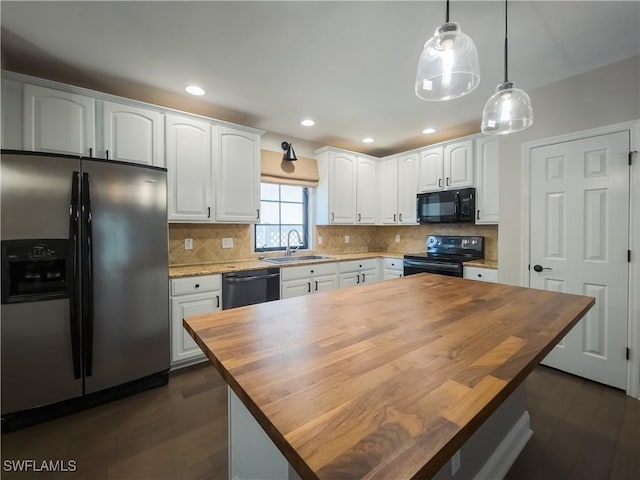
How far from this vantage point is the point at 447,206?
3.49 m

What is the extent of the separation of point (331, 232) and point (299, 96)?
2072 millimetres

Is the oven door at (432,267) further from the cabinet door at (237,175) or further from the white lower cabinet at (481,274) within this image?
the cabinet door at (237,175)

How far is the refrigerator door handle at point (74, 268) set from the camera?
6.28ft

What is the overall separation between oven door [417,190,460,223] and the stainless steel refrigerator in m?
3.02

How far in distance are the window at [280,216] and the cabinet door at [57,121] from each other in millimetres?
1775

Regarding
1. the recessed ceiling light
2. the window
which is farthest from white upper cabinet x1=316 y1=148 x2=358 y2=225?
the recessed ceiling light

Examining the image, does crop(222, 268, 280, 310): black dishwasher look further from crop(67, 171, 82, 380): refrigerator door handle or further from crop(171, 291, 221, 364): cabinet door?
crop(67, 171, 82, 380): refrigerator door handle

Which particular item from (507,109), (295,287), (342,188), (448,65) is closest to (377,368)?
(448,65)

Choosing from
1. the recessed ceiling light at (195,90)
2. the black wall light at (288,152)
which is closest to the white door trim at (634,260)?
the black wall light at (288,152)

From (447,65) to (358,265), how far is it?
282cm

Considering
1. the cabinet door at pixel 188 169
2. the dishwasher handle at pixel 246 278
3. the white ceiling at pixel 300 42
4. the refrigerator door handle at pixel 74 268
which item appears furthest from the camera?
the dishwasher handle at pixel 246 278

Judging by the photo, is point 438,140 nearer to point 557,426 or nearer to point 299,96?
point 299,96

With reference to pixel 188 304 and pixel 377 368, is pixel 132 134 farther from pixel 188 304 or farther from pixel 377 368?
pixel 377 368
